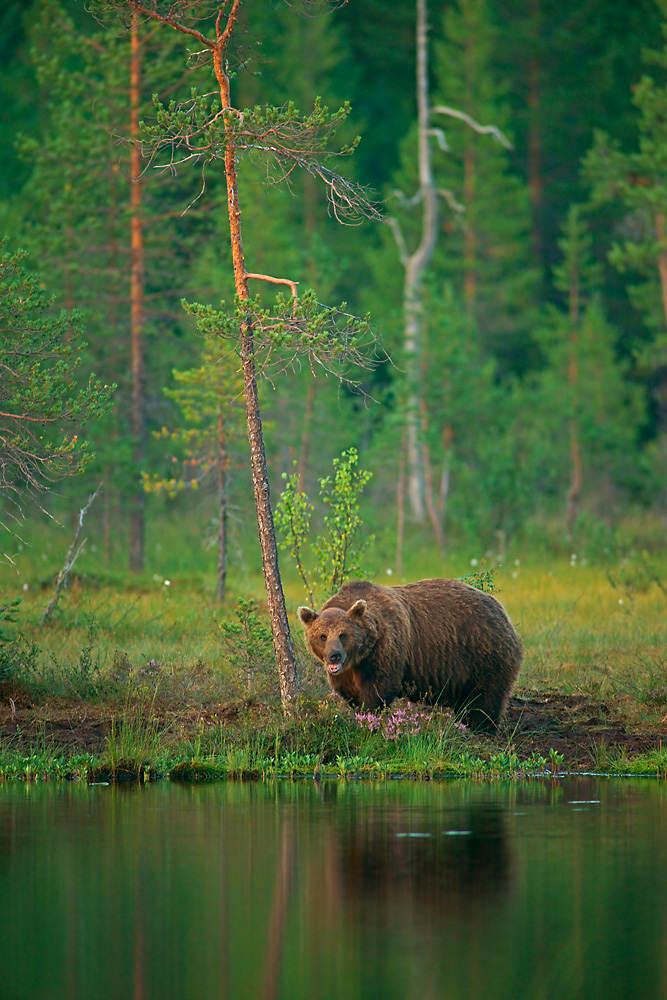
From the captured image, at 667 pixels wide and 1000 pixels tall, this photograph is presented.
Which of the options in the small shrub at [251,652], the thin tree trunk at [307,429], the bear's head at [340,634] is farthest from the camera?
the thin tree trunk at [307,429]

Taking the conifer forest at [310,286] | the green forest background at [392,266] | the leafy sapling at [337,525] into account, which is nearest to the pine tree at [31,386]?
the conifer forest at [310,286]

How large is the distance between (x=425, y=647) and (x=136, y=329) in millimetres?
14311

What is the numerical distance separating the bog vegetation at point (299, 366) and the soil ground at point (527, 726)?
0.27 ft

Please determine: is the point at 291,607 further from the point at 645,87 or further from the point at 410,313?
the point at 645,87

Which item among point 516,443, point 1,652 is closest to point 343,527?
point 1,652

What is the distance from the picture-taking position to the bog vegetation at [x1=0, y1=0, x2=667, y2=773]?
14.1 metres

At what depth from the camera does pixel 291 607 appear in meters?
21.2

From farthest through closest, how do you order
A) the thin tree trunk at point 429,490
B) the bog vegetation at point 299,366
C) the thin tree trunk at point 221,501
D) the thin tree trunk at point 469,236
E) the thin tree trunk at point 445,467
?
the thin tree trunk at point 469,236
the thin tree trunk at point 445,467
the thin tree trunk at point 429,490
the thin tree trunk at point 221,501
the bog vegetation at point 299,366

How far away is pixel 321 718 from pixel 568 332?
28.0m

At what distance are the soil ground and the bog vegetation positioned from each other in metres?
0.08

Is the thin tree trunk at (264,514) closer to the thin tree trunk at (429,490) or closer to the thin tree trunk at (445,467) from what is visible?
the thin tree trunk at (429,490)

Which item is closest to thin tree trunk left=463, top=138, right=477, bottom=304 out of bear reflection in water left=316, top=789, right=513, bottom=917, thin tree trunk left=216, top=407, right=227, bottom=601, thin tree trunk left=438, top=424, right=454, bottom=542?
thin tree trunk left=438, top=424, right=454, bottom=542

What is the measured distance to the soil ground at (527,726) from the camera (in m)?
13.6

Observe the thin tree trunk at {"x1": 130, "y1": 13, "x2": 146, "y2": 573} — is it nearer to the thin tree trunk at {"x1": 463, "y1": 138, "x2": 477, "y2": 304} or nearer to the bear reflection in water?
the bear reflection in water
